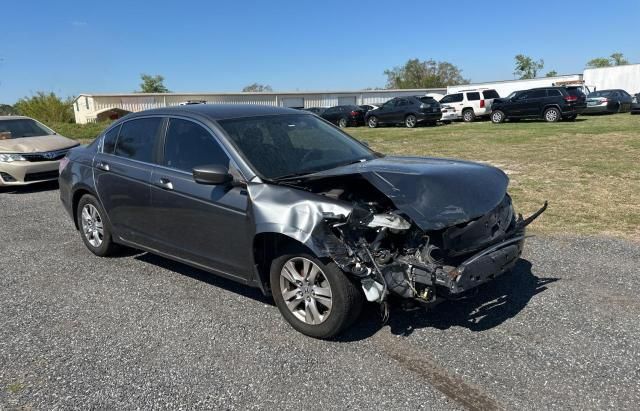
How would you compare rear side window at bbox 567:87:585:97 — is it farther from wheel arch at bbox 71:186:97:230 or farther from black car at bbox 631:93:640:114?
wheel arch at bbox 71:186:97:230

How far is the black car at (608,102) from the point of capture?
90.9ft

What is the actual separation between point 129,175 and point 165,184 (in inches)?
25.3

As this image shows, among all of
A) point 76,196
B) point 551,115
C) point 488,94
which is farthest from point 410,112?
point 76,196

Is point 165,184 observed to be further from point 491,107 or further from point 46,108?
point 46,108

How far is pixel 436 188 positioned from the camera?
11.9 ft

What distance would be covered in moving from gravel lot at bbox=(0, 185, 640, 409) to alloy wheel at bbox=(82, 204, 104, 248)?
618 mm

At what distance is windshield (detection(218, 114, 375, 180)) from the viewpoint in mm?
4164

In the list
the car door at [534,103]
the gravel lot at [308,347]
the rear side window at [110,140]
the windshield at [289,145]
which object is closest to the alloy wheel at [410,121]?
the car door at [534,103]

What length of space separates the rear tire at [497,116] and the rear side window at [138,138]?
73.9 ft

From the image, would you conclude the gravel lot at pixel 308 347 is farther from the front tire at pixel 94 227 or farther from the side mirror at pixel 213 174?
the side mirror at pixel 213 174

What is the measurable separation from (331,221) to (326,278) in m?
0.40

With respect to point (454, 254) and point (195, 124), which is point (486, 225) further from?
point (195, 124)

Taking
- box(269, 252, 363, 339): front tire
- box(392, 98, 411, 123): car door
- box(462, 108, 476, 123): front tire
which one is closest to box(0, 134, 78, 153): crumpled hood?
box(269, 252, 363, 339): front tire

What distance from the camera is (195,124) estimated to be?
4516mm
